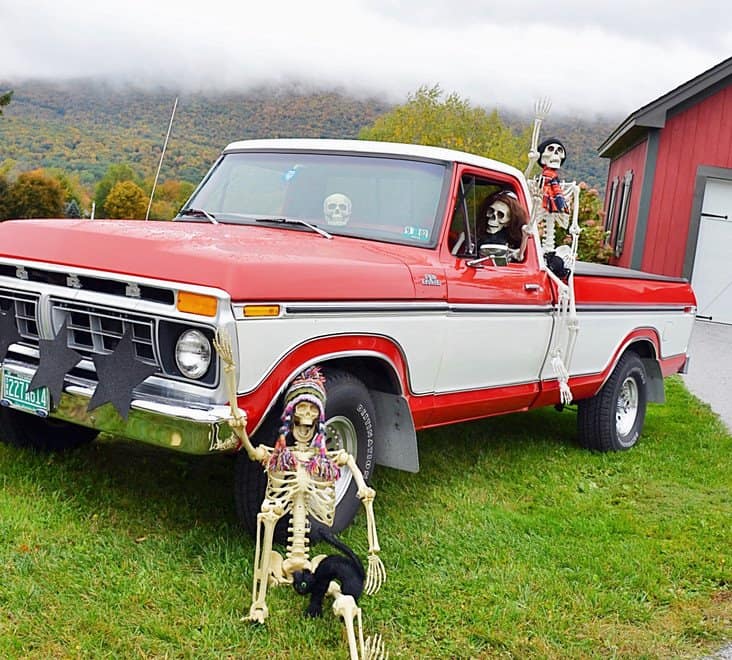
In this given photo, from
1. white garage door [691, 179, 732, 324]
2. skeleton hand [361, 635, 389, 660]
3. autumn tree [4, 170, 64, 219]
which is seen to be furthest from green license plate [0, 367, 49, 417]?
autumn tree [4, 170, 64, 219]

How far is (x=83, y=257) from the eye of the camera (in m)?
3.87

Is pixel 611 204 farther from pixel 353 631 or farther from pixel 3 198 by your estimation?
pixel 3 198

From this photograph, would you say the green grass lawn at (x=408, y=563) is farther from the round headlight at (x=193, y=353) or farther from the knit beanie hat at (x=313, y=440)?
the round headlight at (x=193, y=353)

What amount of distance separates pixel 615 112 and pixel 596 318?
274 ft

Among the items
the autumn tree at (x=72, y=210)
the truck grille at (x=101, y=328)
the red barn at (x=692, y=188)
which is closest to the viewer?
the truck grille at (x=101, y=328)

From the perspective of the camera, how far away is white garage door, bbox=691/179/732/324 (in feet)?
46.2

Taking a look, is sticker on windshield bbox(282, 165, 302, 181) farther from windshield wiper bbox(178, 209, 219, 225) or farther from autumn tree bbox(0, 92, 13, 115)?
autumn tree bbox(0, 92, 13, 115)

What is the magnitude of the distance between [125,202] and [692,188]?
1558cm

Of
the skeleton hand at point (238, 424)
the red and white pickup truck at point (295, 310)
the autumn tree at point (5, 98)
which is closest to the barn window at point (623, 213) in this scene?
the red and white pickup truck at point (295, 310)

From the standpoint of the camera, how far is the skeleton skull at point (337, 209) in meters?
4.93

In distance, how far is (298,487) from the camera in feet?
11.4

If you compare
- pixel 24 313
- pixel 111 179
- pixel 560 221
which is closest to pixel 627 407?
pixel 560 221

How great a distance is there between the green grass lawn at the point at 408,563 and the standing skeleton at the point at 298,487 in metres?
0.19

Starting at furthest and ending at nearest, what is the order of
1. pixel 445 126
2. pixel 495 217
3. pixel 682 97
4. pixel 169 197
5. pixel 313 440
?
1. pixel 445 126
2. pixel 682 97
3. pixel 169 197
4. pixel 495 217
5. pixel 313 440
